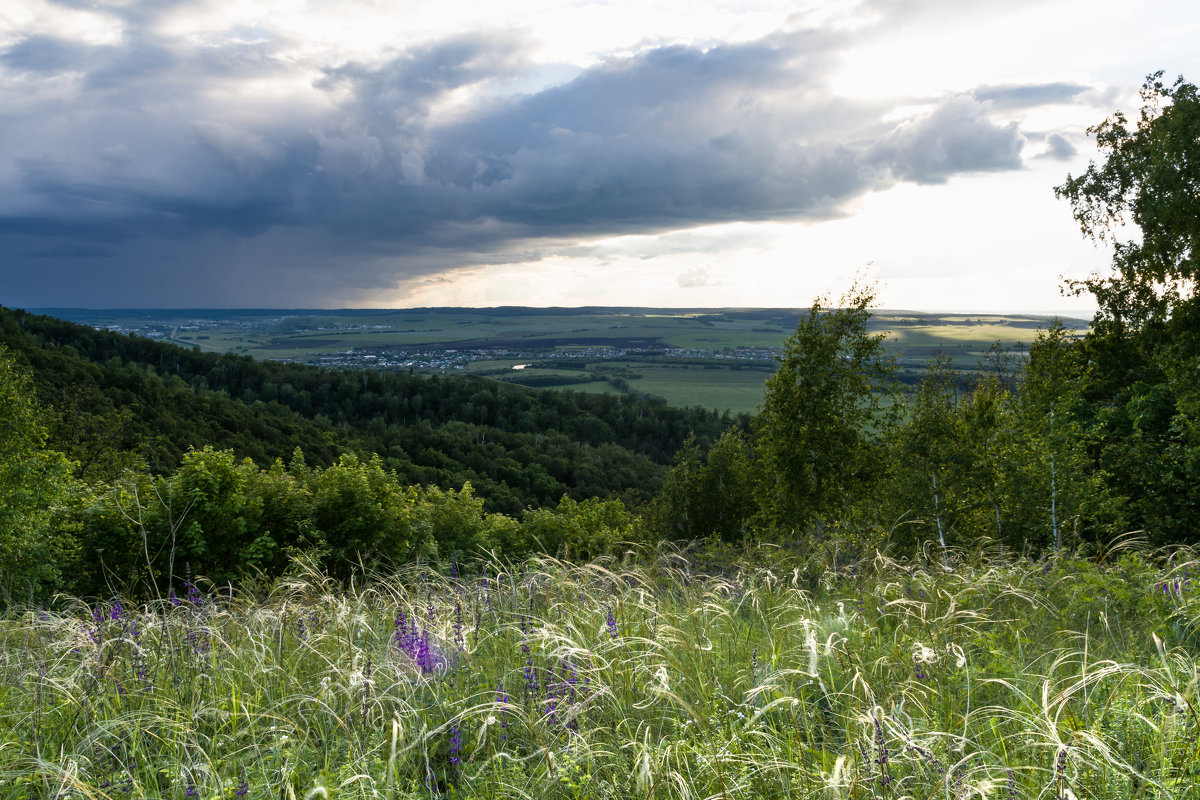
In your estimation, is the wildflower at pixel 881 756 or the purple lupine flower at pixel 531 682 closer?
the wildflower at pixel 881 756

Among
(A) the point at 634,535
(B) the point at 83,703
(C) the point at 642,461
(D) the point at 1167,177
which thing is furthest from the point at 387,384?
(B) the point at 83,703

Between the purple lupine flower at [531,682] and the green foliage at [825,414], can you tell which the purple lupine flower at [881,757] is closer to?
the purple lupine flower at [531,682]

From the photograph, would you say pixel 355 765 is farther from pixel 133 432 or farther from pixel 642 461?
pixel 642 461

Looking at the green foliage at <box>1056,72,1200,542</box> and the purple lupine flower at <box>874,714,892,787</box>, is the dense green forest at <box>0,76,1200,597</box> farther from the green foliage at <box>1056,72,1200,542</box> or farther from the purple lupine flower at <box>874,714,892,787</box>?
the purple lupine flower at <box>874,714,892,787</box>

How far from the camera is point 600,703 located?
360cm

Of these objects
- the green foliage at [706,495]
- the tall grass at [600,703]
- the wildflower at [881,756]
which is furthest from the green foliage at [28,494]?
the green foliage at [706,495]

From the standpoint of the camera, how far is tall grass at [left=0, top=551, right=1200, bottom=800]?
2.79 meters

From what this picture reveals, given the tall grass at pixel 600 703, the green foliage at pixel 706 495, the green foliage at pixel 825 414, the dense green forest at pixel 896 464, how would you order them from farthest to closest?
the green foliage at pixel 706 495 → the green foliage at pixel 825 414 → the dense green forest at pixel 896 464 → the tall grass at pixel 600 703

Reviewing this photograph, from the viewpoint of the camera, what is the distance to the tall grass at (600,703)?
279 centimetres

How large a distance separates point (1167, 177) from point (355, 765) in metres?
30.9

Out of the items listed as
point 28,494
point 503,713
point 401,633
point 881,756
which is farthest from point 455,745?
point 28,494

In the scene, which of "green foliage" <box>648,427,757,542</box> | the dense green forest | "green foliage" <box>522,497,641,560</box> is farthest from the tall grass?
"green foliage" <box>648,427,757,542</box>

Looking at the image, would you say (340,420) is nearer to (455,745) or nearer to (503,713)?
(503,713)

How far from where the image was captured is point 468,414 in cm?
15775
